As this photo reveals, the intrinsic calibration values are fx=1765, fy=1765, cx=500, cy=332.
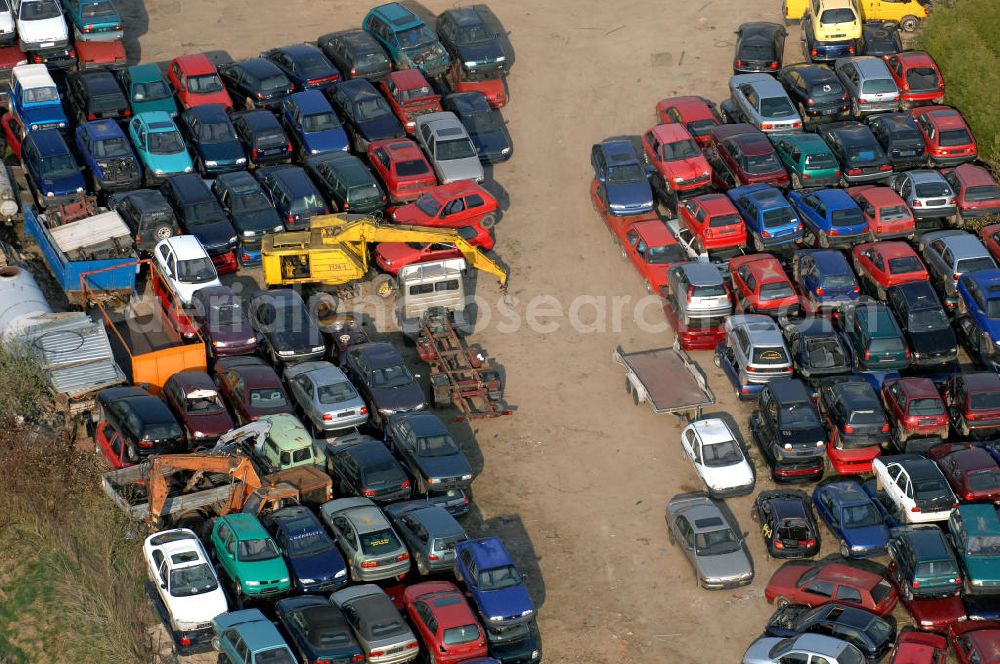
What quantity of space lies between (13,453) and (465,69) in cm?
2012

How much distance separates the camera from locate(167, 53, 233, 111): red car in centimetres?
5150

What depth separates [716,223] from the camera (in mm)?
46719

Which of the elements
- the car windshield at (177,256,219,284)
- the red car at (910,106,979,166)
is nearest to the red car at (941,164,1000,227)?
the red car at (910,106,979,166)

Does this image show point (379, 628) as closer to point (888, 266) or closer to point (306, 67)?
point (888, 266)

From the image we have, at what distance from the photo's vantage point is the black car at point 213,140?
4900 cm

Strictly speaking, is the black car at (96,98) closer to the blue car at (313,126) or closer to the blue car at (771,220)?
the blue car at (313,126)

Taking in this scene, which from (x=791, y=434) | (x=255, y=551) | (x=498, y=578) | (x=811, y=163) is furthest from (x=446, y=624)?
(x=811, y=163)

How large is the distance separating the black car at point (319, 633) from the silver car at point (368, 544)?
5.30ft

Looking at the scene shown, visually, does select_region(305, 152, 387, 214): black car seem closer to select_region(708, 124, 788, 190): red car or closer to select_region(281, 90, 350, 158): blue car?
select_region(281, 90, 350, 158): blue car

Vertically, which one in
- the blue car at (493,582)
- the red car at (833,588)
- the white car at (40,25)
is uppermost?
the white car at (40,25)

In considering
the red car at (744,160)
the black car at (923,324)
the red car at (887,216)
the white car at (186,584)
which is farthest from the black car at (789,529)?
the red car at (744,160)

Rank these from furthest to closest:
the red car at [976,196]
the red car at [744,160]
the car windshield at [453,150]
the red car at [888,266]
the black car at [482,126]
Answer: the black car at [482,126] → the car windshield at [453,150] → the red car at [744,160] → the red car at [976,196] → the red car at [888,266]

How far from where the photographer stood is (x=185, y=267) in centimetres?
4438

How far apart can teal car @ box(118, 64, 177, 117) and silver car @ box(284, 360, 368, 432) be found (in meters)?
12.6
